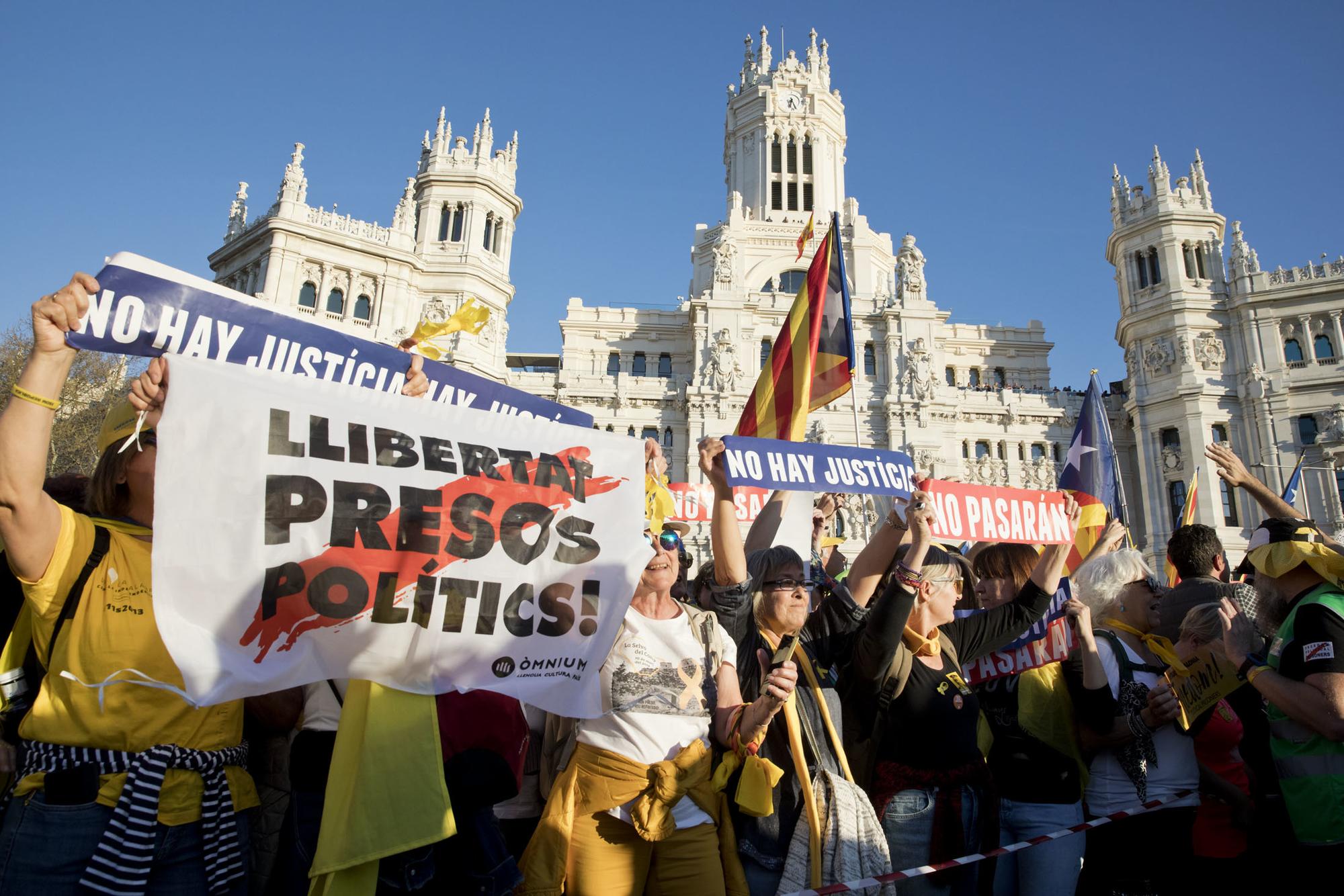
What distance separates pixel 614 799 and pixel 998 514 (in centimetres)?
462

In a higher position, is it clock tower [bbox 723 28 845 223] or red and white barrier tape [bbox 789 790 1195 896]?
clock tower [bbox 723 28 845 223]

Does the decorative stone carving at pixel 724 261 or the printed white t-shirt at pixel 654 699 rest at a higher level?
the decorative stone carving at pixel 724 261

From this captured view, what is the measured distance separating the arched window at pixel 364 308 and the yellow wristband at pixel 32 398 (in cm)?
3480

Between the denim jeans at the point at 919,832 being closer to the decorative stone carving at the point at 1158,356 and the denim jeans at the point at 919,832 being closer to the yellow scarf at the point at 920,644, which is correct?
the yellow scarf at the point at 920,644

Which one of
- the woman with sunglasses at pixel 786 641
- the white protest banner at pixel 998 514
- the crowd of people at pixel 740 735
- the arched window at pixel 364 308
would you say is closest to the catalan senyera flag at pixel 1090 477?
the white protest banner at pixel 998 514

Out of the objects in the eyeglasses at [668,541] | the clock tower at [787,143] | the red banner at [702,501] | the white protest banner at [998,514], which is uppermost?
the clock tower at [787,143]

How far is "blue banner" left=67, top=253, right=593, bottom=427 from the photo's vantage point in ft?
12.8

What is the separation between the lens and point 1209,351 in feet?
119

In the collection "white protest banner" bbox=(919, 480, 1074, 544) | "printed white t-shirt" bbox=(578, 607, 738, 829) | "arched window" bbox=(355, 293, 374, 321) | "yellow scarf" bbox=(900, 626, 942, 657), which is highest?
"arched window" bbox=(355, 293, 374, 321)

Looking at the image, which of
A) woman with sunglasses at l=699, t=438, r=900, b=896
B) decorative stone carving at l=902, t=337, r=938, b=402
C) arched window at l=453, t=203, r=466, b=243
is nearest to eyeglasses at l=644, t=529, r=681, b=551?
woman with sunglasses at l=699, t=438, r=900, b=896

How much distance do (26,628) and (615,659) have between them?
2.42 m

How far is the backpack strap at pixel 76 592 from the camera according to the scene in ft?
9.73

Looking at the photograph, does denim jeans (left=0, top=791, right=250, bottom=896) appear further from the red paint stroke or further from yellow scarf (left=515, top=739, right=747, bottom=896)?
yellow scarf (left=515, top=739, right=747, bottom=896)

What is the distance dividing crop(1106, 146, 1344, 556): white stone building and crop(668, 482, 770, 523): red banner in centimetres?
3009
